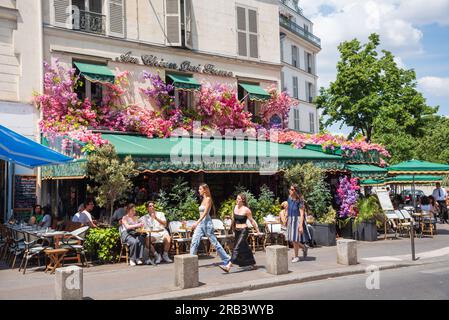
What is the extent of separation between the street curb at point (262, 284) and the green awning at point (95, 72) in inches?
343

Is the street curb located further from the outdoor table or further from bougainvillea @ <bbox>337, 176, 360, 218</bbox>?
bougainvillea @ <bbox>337, 176, 360, 218</bbox>

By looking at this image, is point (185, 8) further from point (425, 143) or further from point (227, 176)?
point (425, 143)

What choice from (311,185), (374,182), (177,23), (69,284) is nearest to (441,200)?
(374,182)

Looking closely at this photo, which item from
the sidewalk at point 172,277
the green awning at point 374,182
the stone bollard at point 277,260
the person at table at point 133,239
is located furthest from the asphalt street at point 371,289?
the green awning at point 374,182

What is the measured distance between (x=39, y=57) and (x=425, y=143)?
114 ft

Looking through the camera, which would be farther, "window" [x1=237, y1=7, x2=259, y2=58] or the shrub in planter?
"window" [x1=237, y1=7, x2=259, y2=58]

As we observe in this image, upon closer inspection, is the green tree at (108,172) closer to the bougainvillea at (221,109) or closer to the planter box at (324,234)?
the planter box at (324,234)

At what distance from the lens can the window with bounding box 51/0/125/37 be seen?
1459 cm

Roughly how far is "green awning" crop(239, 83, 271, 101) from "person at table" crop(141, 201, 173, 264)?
794cm

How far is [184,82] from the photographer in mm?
16359

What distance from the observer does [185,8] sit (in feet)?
56.0

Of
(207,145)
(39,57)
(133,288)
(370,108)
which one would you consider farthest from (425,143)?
(133,288)

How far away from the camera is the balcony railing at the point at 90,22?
49.1 feet

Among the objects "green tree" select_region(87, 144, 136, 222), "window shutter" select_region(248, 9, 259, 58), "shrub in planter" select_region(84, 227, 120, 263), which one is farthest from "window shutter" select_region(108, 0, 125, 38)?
"shrub in planter" select_region(84, 227, 120, 263)
